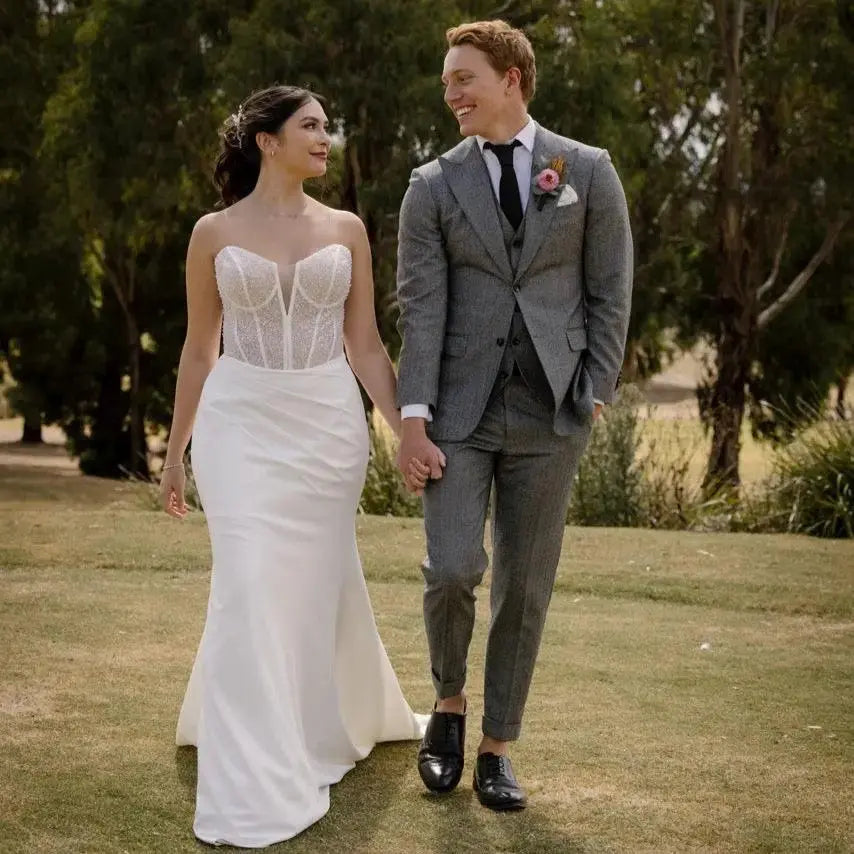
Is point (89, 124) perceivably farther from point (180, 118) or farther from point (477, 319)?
point (477, 319)

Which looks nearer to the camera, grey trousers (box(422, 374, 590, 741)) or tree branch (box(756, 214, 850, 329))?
grey trousers (box(422, 374, 590, 741))

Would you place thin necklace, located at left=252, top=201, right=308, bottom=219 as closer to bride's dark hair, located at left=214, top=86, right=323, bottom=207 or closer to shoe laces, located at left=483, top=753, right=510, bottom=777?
bride's dark hair, located at left=214, top=86, right=323, bottom=207

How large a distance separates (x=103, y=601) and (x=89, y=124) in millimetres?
14023

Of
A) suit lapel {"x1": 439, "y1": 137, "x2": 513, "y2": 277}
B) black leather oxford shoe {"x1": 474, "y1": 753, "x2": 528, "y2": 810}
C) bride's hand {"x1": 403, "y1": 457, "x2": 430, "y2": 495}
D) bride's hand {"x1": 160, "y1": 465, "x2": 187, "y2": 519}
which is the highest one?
suit lapel {"x1": 439, "y1": 137, "x2": 513, "y2": 277}

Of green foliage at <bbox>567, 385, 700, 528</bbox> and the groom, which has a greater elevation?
the groom

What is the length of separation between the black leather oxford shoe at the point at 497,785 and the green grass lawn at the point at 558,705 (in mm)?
44

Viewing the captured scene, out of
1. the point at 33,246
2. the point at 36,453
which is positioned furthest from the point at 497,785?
Result: the point at 36,453

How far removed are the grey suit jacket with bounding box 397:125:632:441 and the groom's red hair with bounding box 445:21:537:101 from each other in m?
0.24

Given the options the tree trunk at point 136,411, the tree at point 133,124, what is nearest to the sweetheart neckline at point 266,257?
the tree at point 133,124

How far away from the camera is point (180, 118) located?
20312 millimetres

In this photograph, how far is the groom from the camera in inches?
175

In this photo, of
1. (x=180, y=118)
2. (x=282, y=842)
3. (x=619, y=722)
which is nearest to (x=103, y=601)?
(x=619, y=722)

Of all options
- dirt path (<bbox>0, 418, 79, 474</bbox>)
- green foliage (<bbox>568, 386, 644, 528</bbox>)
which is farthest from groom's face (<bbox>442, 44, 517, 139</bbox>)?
dirt path (<bbox>0, 418, 79, 474</bbox>)

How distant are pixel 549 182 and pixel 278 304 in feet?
3.34
